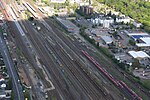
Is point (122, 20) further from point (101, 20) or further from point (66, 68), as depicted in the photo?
point (66, 68)

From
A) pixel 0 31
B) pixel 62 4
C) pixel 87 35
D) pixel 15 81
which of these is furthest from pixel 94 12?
pixel 15 81

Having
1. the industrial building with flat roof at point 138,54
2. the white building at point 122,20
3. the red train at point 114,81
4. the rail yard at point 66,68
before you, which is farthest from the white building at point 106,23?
the red train at point 114,81

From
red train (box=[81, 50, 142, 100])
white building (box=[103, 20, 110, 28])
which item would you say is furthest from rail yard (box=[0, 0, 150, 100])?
Result: white building (box=[103, 20, 110, 28])

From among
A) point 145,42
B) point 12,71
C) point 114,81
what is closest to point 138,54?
point 145,42

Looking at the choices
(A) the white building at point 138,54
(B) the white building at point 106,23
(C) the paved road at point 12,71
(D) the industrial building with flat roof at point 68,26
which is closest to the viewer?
(C) the paved road at point 12,71

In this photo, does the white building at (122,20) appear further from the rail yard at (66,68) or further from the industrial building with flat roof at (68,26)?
the rail yard at (66,68)

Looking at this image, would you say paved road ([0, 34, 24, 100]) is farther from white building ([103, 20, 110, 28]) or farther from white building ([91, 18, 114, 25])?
white building ([103, 20, 110, 28])
